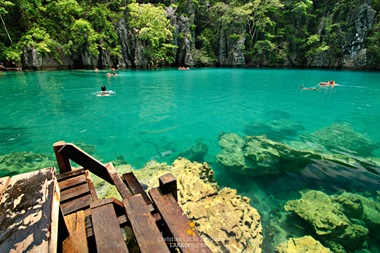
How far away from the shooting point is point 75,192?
2945 mm

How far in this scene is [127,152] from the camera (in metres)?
6.88

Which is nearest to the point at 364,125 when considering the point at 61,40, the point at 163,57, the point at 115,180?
the point at 115,180

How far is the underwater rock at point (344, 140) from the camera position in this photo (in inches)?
275

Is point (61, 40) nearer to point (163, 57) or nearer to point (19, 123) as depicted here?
point (163, 57)

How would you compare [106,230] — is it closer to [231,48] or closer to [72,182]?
[72,182]

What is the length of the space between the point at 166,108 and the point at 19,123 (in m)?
7.29

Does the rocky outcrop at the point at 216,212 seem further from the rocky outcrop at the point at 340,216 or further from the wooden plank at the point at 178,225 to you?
the wooden plank at the point at 178,225

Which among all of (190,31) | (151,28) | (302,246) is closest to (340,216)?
(302,246)

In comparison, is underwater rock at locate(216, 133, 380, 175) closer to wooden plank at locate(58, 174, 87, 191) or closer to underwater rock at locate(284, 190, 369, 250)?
underwater rock at locate(284, 190, 369, 250)

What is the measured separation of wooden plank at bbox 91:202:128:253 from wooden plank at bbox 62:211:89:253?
12 centimetres

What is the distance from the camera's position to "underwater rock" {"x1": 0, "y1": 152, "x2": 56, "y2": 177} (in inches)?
216

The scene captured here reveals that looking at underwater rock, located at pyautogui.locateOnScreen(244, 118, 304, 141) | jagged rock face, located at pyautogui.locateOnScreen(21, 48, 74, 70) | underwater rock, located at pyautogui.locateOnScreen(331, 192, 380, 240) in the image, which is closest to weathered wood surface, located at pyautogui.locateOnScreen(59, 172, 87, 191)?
underwater rock, located at pyautogui.locateOnScreen(331, 192, 380, 240)

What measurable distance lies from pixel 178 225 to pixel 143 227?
1.28ft

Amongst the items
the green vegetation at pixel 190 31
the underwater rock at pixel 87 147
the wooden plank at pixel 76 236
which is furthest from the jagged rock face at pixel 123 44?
the wooden plank at pixel 76 236
